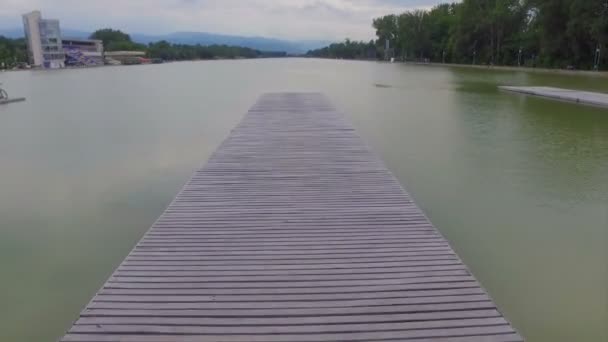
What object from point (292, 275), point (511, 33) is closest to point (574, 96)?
point (292, 275)

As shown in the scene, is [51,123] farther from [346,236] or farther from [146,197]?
[346,236]

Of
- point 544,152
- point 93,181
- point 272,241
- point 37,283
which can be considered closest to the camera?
point 272,241

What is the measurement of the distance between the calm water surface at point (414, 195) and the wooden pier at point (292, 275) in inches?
28.9

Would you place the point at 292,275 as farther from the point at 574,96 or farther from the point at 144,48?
the point at 144,48

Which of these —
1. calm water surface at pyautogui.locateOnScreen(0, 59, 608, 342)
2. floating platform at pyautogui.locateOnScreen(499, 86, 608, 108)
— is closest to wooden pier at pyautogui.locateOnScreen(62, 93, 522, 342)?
calm water surface at pyautogui.locateOnScreen(0, 59, 608, 342)

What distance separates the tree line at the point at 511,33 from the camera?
26422 mm

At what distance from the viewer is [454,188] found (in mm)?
5527

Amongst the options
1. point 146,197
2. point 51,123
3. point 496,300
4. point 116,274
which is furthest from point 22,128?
point 496,300

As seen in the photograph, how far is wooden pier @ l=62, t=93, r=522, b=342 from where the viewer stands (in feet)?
6.93

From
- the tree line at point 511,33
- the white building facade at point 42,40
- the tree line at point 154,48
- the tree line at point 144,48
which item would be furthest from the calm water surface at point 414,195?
the tree line at point 154,48

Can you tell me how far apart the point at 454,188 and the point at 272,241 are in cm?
323

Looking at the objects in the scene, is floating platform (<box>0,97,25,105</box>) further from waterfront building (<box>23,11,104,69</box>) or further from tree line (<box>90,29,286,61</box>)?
tree line (<box>90,29,286,61</box>)

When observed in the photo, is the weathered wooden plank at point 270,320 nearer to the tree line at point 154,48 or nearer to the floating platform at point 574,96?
the floating platform at point 574,96

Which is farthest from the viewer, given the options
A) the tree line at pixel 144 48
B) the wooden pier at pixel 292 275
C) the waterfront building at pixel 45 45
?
the tree line at pixel 144 48
